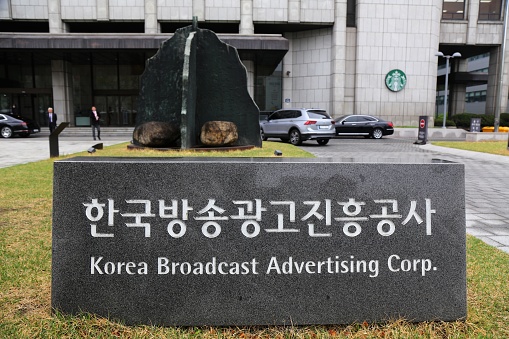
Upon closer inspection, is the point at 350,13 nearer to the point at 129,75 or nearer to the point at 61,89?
the point at 129,75

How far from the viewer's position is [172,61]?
12.3m

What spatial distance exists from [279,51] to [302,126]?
39.2ft

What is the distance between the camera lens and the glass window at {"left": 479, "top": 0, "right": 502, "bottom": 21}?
3447cm

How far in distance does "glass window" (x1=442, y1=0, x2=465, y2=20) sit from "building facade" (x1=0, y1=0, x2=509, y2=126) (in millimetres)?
80

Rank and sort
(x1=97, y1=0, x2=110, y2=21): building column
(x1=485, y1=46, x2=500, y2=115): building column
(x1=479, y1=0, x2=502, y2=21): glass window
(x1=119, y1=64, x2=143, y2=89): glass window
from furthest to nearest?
(x1=485, y1=46, x2=500, y2=115): building column → (x1=479, y1=0, x2=502, y2=21): glass window → (x1=119, y1=64, x2=143, y2=89): glass window → (x1=97, y1=0, x2=110, y2=21): building column

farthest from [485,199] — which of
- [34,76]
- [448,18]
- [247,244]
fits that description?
[34,76]

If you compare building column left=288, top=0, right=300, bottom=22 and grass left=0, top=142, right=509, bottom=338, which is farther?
building column left=288, top=0, right=300, bottom=22

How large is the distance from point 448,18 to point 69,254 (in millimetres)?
38975

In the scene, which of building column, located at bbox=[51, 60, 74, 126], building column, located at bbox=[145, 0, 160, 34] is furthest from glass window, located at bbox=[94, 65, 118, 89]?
building column, located at bbox=[145, 0, 160, 34]

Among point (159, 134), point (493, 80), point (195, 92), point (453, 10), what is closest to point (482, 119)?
point (493, 80)

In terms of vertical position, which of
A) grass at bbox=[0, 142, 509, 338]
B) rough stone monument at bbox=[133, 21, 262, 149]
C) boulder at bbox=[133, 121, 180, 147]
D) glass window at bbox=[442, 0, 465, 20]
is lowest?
grass at bbox=[0, 142, 509, 338]

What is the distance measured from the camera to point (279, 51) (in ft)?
92.6

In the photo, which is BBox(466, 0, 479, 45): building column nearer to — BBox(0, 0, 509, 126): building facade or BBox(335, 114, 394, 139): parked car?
BBox(0, 0, 509, 126): building facade

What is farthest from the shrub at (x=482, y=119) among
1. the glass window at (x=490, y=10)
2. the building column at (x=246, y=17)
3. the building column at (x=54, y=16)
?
the building column at (x=54, y=16)
